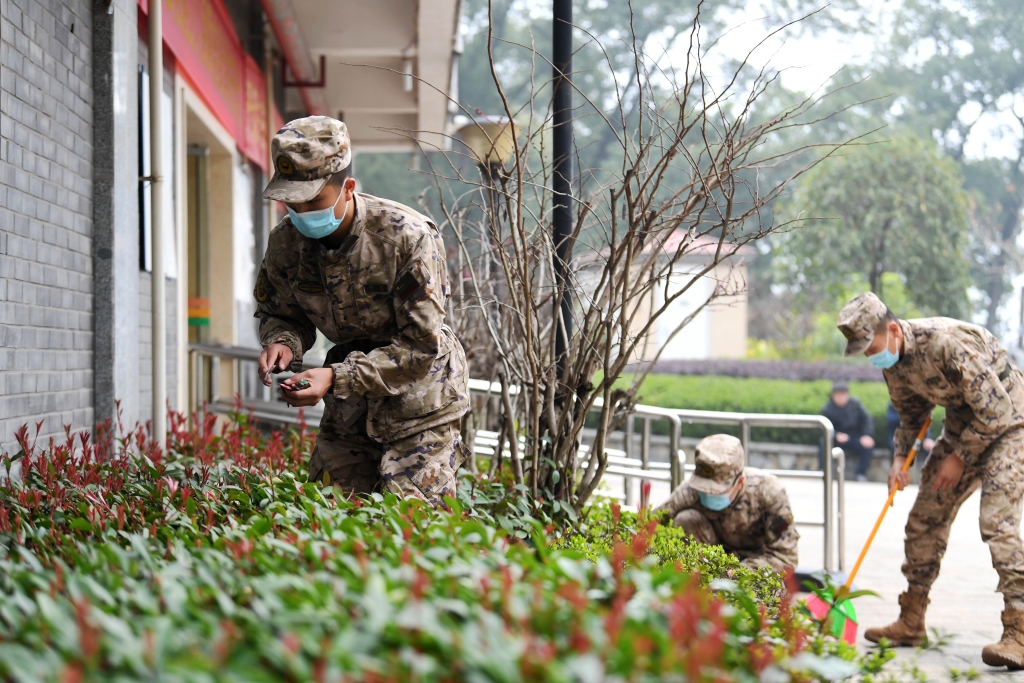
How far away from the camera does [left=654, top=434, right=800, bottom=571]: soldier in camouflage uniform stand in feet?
18.0

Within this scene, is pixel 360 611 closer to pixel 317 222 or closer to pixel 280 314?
pixel 317 222

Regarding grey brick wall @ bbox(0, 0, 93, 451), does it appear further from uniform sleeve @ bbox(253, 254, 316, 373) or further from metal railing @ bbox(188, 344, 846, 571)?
metal railing @ bbox(188, 344, 846, 571)

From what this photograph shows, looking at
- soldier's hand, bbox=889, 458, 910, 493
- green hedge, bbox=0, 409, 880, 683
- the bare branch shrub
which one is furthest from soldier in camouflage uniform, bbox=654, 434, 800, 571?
green hedge, bbox=0, 409, 880, 683

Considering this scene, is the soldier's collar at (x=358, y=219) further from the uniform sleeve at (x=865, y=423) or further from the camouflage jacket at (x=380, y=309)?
the uniform sleeve at (x=865, y=423)

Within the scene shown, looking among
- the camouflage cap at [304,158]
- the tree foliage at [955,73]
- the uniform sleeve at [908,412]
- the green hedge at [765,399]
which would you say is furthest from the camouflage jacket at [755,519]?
the tree foliage at [955,73]

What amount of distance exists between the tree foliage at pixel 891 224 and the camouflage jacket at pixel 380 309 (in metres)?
22.5

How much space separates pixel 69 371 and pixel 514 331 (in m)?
1.95

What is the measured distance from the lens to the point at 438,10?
7508mm

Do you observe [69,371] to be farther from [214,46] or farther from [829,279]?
[829,279]

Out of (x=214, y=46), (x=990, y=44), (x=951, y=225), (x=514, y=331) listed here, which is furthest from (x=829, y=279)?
(x=514, y=331)

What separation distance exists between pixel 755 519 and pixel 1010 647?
1.52 meters

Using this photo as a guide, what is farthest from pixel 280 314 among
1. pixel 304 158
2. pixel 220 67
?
pixel 220 67

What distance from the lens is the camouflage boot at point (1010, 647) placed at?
4.52 m

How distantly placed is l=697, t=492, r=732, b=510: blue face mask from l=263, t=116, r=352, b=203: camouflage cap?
3268 millimetres
